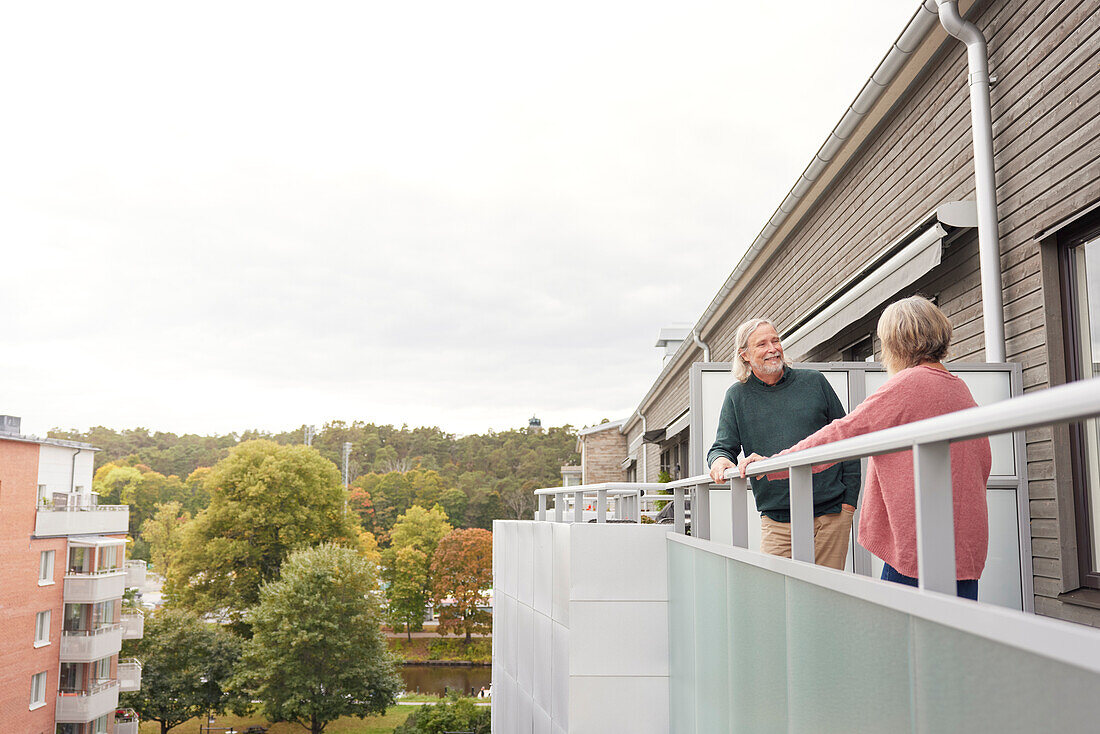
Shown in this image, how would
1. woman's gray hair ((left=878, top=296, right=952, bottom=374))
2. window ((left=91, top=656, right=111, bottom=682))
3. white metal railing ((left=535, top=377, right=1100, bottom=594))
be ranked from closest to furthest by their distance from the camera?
1. white metal railing ((left=535, top=377, right=1100, bottom=594))
2. woman's gray hair ((left=878, top=296, right=952, bottom=374))
3. window ((left=91, top=656, right=111, bottom=682))

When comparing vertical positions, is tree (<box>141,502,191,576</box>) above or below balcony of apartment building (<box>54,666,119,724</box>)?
above

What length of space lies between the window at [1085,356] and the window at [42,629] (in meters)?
27.3

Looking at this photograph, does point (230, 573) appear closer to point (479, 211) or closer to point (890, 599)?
point (479, 211)

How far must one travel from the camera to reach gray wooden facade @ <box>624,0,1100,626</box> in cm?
426

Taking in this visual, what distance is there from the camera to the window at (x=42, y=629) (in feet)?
78.8

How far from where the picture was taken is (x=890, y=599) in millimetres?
1657

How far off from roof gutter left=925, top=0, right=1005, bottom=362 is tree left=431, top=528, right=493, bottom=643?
36539 mm

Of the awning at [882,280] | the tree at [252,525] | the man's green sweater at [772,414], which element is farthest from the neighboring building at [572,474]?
the man's green sweater at [772,414]

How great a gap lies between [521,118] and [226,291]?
3952 centimetres

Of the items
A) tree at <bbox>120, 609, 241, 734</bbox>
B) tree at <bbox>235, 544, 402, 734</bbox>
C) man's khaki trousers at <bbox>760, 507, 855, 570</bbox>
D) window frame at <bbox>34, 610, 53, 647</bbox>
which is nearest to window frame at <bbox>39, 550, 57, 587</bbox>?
window frame at <bbox>34, 610, 53, 647</bbox>

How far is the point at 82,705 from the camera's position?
80.4 feet

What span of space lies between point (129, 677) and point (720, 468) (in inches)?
1155

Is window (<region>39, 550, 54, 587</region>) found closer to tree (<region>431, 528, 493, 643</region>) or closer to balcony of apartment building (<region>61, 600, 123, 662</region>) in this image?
balcony of apartment building (<region>61, 600, 123, 662</region>)


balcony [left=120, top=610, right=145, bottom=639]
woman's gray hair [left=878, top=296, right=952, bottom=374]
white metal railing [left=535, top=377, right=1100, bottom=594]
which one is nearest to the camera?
white metal railing [left=535, top=377, right=1100, bottom=594]
